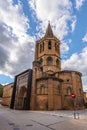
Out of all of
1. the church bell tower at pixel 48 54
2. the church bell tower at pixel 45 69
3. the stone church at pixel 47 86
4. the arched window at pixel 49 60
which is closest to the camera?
the church bell tower at pixel 45 69

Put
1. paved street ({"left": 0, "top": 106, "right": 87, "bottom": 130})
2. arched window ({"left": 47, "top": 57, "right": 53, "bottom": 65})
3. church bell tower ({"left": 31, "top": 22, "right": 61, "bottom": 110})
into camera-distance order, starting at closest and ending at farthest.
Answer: paved street ({"left": 0, "top": 106, "right": 87, "bottom": 130}), church bell tower ({"left": 31, "top": 22, "right": 61, "bottom": 110}), arched window ({"left": 47, "top": 57, "right": 53, "bottom": 65})

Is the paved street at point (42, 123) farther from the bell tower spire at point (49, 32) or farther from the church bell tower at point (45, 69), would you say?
the bell tower spire at point (49, 32)

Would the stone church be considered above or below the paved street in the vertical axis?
above

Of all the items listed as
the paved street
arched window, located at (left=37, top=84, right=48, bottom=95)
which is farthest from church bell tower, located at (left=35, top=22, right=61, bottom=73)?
the paved street

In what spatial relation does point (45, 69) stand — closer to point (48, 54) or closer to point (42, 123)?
point (48, 54)

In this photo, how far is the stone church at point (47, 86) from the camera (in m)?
27.0

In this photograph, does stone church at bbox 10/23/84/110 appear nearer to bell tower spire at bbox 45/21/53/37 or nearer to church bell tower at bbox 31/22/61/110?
church bell tower at bbox 31/22/61/110

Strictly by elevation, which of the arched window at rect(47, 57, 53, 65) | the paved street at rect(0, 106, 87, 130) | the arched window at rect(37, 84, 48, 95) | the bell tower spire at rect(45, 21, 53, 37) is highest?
the bell tower spire at rect(45, 21, 53, 37)

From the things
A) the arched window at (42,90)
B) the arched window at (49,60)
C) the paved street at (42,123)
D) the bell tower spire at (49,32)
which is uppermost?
the bell tower spire at (49,32)

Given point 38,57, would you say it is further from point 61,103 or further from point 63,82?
point 61,103

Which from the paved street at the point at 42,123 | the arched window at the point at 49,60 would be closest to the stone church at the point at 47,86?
the arched window at the point at 49,60

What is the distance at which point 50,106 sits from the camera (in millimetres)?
26109

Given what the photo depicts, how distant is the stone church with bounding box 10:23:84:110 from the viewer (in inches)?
1064

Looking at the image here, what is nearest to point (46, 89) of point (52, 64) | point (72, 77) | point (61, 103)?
point (61, 103)
